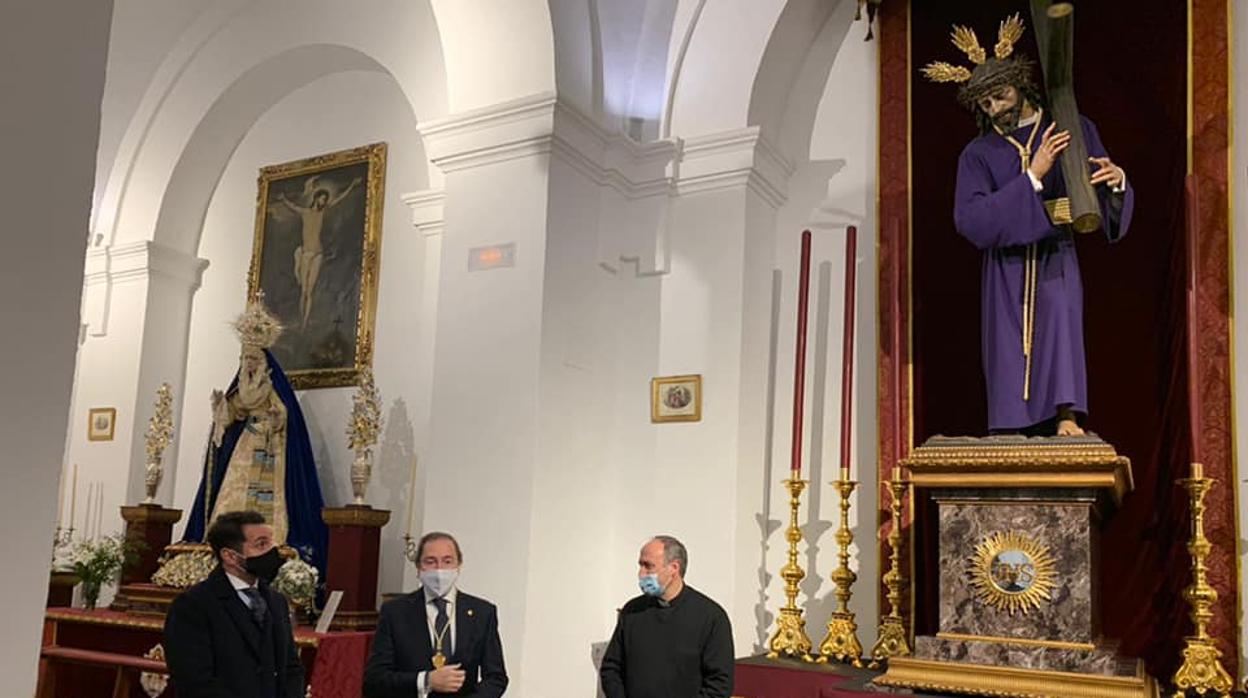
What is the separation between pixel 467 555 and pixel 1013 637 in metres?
3.05

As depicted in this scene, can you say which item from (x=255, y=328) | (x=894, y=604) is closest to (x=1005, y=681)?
(x=894, y=604)

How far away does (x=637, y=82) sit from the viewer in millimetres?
7500

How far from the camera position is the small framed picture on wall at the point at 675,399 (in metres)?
6.87

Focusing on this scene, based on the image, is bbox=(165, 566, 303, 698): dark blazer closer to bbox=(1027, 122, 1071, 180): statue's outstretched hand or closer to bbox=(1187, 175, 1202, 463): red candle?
bbox=(1027, 122, 1071, 180): statue's outstretched hand

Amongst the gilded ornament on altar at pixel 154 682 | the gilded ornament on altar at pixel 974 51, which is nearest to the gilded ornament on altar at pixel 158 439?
the gilded ornament on altar at pixel 154 682

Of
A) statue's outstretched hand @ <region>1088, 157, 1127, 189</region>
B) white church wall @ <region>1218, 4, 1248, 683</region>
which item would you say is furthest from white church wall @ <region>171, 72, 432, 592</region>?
white church wall @ <region>1218, 4, 1248, 683</region>

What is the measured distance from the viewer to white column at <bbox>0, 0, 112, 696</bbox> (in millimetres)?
2664

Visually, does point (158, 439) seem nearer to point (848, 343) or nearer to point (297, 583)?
point (297, 583)

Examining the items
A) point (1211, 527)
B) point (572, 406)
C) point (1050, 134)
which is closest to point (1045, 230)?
point (1050, 134)

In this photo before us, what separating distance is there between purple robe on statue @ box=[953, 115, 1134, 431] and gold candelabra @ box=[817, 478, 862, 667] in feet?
3.23

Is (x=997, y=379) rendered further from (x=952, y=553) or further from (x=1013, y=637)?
(x=1013, y=637)

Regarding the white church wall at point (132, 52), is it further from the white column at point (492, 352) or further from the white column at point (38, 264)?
the white column at point (38, 264)

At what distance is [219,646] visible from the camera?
13.5 feet

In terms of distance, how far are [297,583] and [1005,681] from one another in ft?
14.7
